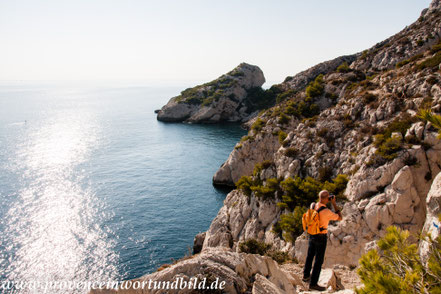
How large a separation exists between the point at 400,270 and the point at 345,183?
1766cm

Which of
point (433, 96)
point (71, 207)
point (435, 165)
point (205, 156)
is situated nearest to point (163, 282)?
point (435, 165)

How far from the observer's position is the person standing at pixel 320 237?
30.1 feet

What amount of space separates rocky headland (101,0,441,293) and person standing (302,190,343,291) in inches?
21.0

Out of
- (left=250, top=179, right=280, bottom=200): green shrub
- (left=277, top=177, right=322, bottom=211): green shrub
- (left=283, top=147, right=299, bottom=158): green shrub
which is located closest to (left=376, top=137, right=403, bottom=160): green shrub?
(left=277, top=177, right=322, bottom=211): green shrub

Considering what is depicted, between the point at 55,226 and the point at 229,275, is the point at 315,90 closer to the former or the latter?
the point at 229,275

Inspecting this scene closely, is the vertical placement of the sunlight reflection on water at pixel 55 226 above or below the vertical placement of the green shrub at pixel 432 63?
below

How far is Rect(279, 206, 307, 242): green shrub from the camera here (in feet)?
75.0

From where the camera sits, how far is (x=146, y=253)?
110ft

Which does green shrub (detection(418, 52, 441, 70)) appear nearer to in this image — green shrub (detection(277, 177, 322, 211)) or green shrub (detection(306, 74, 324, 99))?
green shrub (detection(277, 177, 322, 211))

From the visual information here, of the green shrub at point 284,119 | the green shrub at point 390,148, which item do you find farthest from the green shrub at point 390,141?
the green shrub at point 284,119

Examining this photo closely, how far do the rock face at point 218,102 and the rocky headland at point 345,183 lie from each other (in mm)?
72426

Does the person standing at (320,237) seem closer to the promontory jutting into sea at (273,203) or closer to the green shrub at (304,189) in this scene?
the promontory jutting into sea at (273,203)

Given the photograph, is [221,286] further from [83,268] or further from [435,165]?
[83,268]

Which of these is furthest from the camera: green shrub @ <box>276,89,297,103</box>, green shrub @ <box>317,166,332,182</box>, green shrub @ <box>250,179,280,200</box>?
green shrub @ <box>276,89,297,103</box>
